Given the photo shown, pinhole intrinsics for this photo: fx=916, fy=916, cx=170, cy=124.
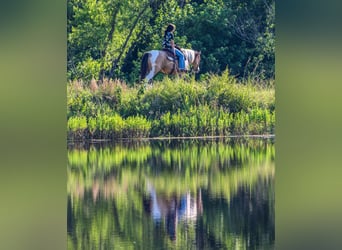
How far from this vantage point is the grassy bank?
12.2 meters

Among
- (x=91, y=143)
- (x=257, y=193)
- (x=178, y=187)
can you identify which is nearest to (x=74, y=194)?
(x=178, y=187)

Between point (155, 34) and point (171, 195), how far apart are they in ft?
16.5

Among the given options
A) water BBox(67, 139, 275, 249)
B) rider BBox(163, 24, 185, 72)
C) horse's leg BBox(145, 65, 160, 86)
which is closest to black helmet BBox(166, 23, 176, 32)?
rider BBox(163, 24, 185, 72)

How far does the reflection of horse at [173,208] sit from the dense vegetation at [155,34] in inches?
184

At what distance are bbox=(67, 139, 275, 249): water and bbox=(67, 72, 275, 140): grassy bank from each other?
0.42m

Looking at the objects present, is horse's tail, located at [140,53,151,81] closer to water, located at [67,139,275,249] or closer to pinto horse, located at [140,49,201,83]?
pinto horse, located at [140,49,201,83]

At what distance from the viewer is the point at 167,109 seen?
12.4 meters

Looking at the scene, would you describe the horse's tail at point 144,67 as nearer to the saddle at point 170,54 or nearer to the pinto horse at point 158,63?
the pinto horse at point 158,63

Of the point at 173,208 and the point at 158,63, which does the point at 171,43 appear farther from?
the point at 173,208

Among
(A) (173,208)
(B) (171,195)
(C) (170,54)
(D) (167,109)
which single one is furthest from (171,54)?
(A) (173,208)

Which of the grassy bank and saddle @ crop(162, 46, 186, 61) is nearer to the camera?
the grassy bank

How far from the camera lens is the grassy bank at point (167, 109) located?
480 inches
